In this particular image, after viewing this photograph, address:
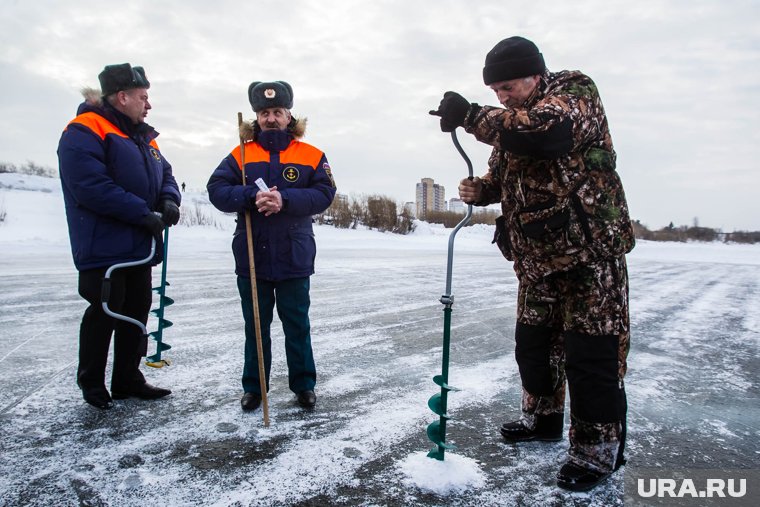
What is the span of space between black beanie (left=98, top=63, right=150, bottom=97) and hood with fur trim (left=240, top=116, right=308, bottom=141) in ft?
2.31

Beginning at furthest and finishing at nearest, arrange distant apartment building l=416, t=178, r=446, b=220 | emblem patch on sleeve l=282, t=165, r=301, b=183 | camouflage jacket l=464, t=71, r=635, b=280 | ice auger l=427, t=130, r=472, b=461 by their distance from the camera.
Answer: distant apartment building l=416, t=178, r=446, b=220, emblem patch on sleeve l=282, t=165, r=301, b=183, ice auger l=427, t=130, r=472, b=461, camouflage jacket l=464, t=71, r=635, b=280

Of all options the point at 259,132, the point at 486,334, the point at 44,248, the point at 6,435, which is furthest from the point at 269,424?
the point at 44,248

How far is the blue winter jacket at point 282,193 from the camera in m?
3.13

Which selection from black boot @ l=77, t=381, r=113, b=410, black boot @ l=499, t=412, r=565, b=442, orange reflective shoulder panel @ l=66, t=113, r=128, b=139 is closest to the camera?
black boot @ l=499, t=412, r=565, b=442

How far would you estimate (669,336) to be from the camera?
555cm

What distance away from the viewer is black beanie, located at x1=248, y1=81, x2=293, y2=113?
314 cm

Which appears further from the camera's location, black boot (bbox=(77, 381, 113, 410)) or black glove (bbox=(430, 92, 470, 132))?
black boot (bbox=(77, 381, 113, 410))

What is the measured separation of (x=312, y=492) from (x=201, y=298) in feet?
16.8

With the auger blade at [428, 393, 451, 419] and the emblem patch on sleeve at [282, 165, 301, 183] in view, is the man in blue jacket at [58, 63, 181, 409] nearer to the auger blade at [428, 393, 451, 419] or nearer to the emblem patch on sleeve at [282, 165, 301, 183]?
the emblem patch on sleeve at [282, 165, 301, 183]

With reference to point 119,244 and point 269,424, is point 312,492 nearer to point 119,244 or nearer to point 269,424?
point 269,424

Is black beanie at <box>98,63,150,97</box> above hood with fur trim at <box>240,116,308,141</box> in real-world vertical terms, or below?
above

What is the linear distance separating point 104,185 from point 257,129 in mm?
957

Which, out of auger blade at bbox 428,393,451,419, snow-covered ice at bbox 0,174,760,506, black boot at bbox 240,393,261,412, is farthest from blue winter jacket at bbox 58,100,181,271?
auger blade at bbox 428,393,451,419

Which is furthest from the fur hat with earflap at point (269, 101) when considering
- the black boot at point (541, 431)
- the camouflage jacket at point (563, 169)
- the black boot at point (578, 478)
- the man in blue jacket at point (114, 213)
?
the black boot at point (578, 478)
